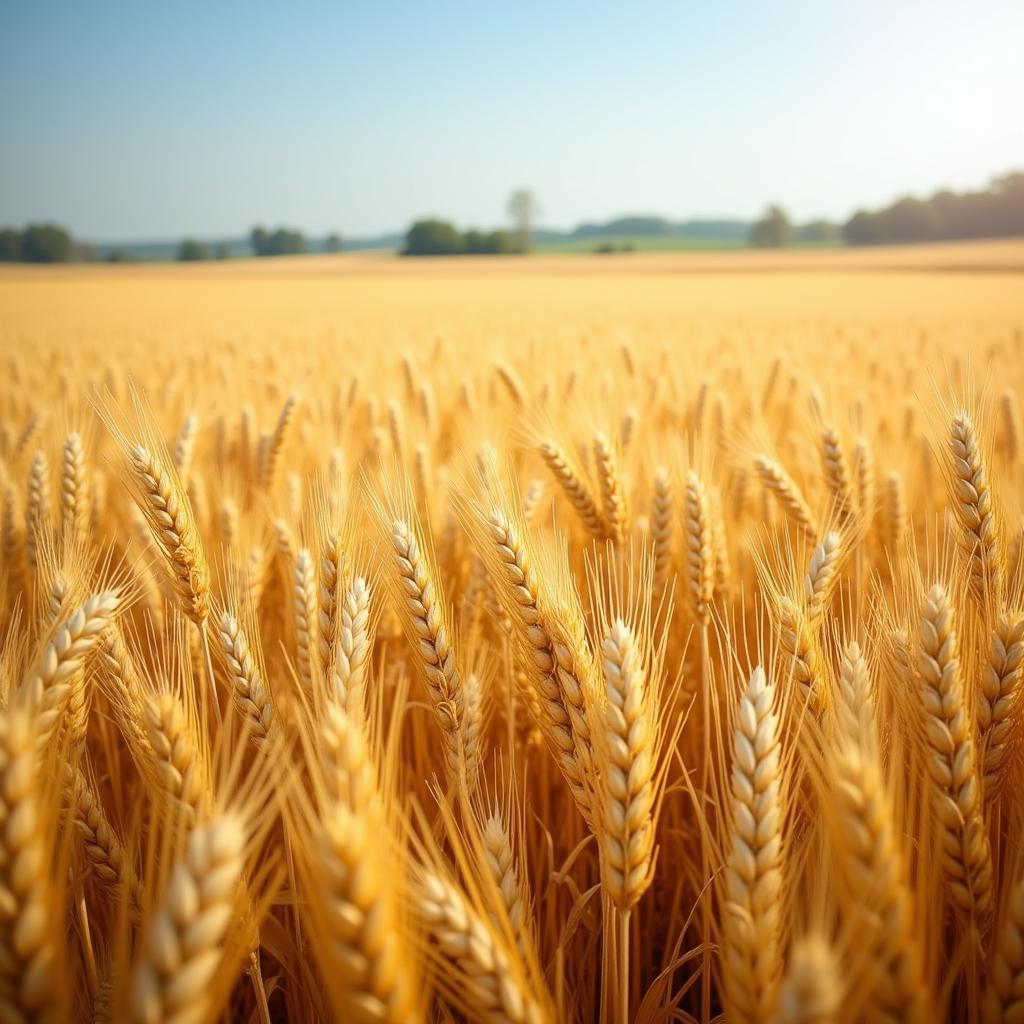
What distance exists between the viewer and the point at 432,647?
3.33ft

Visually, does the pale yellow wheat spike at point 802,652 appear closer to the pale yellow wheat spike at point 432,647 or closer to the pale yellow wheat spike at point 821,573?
the pale yellow wheat spike at point 821,573

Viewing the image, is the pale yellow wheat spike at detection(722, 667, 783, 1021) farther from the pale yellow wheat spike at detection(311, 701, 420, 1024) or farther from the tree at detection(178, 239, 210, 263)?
the tree at detection(178, 239, 210, 263)

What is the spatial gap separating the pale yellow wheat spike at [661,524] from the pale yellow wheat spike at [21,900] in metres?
1.30

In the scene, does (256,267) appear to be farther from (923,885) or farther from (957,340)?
(923,885)

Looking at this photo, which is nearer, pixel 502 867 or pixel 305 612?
pixel 502 867

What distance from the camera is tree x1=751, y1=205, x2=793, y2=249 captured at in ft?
193

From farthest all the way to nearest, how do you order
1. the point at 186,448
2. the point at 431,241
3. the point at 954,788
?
the point at 431,241, the point at 186,448, the point at 954,788

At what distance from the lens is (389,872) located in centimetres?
66

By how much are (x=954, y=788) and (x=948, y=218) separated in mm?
60334

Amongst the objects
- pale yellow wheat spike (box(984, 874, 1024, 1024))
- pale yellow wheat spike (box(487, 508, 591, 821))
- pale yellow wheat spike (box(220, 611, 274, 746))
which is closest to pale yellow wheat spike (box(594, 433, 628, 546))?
pale yellow wheat spike (box(487, 508, 591, 821))

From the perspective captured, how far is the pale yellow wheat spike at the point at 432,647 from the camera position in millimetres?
1005

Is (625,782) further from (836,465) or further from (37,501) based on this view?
(37,501)

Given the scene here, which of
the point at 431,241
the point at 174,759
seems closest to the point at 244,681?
the point at 174,759

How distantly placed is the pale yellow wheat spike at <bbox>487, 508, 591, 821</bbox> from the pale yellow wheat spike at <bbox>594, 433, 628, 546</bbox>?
518 millimetres
